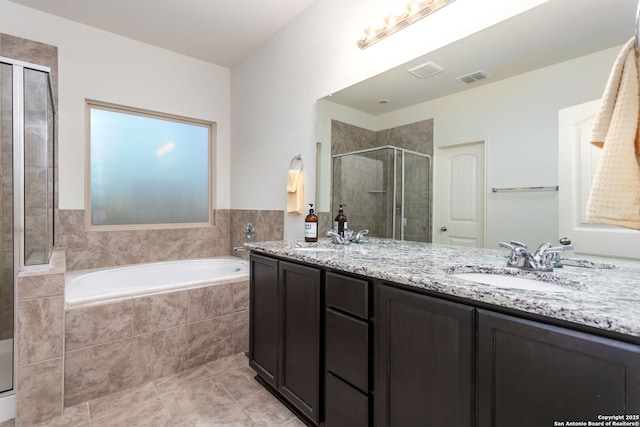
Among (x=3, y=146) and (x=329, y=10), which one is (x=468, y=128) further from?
(x=3, y=146)

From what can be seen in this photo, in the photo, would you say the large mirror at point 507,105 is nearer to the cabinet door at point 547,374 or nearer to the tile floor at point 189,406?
the cabinet door at point 547,374

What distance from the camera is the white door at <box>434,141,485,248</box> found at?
1471mm

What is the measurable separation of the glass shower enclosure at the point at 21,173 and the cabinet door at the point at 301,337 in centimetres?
146

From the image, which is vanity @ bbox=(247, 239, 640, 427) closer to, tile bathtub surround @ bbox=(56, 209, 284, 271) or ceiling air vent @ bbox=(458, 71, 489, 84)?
ceiling air vent @ bbox=(458, 71, 489, 84)

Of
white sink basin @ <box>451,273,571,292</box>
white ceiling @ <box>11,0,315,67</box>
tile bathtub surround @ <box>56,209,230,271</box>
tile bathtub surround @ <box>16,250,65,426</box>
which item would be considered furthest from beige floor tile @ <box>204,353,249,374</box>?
white ceiling @ <box>11,0,315,67</box>

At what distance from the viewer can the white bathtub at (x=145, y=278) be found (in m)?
1.98

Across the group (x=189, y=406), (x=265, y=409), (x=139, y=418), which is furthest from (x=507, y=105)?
(x=139, y=418)

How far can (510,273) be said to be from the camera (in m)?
1.15

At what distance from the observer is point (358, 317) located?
124 cm

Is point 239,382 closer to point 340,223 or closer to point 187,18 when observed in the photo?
point 340,223

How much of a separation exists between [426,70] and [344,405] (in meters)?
1.69

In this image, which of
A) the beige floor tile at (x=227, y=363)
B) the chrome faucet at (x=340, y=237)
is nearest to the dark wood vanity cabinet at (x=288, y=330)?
the beige floor tile at (x=227, y=363)

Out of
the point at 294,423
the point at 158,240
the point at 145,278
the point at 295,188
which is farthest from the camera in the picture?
the point at 158,240

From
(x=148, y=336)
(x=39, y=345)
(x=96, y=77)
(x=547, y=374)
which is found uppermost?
(x=96, y=77)
